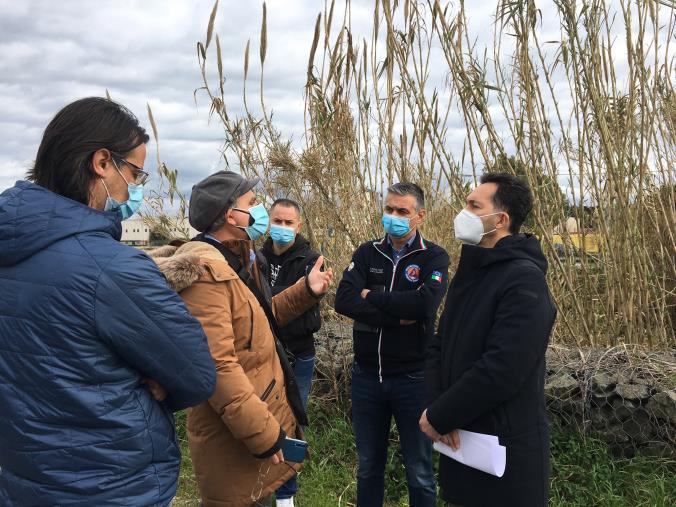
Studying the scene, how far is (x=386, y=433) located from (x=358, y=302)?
27.7 inches

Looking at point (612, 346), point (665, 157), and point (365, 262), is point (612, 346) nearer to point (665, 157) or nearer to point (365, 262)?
point (665, 157)

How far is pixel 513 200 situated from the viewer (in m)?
2.39

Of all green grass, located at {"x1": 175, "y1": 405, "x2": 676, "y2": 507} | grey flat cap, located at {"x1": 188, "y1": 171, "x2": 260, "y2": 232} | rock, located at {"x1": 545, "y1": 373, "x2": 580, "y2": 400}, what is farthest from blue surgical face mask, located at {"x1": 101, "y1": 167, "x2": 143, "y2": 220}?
rock, located at {"x1": 545, "y1": 373, "x2": 580, "y2": 400}

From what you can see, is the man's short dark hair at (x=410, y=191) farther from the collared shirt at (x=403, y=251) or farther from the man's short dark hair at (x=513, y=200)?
the man's short dark hair at (x=513, y=200)

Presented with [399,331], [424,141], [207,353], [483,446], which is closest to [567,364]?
[399,331]

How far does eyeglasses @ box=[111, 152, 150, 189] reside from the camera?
1632 millimetres

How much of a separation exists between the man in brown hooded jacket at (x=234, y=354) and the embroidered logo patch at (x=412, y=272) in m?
0.90

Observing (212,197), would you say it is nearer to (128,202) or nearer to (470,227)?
(128,202)

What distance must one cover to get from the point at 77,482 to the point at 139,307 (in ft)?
1.43

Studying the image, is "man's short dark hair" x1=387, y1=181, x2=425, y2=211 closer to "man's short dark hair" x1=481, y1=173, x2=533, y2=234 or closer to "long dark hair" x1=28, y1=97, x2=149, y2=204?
"man's short dark hair" x1=481, y1=173, x2=533, y2=234

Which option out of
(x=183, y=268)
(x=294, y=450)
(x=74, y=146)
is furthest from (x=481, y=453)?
(x=74, y=146)

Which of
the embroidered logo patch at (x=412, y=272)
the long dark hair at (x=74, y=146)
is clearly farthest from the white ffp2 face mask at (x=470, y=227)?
the long dark hair at (x=74, y=146)

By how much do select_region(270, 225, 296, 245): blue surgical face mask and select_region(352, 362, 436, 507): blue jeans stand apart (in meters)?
1.19

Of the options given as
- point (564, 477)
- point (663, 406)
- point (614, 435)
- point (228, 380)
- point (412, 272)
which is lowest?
point (564, 477)
